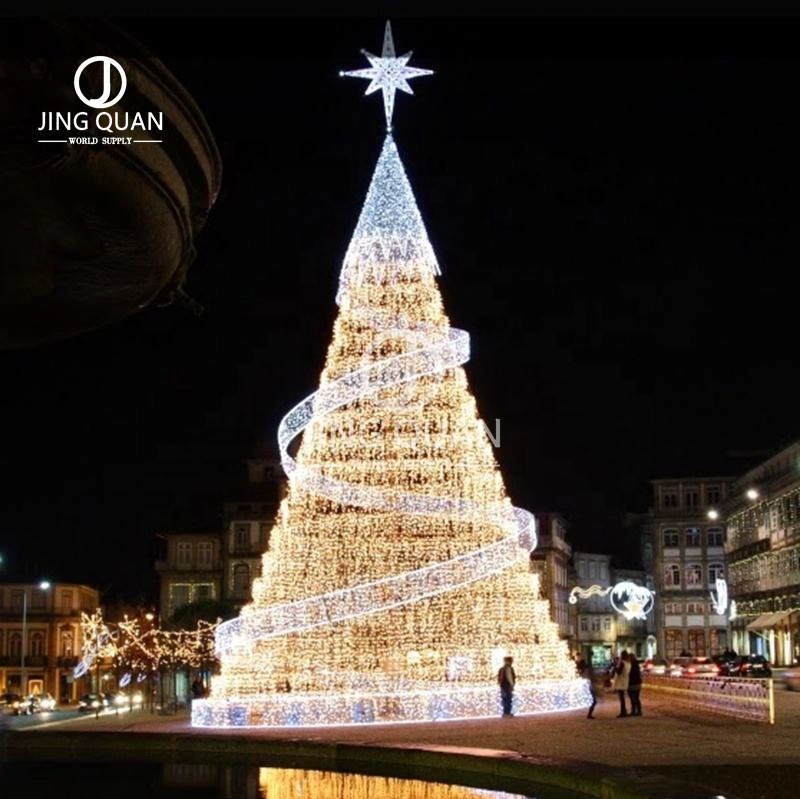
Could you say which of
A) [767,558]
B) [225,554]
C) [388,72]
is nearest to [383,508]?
[388,72]

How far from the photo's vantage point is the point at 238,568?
3509 inches

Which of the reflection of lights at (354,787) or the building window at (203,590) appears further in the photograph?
the building window at (203,590)

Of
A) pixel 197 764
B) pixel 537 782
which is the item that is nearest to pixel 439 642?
pixel 197 764

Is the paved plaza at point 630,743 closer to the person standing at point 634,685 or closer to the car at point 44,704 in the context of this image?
the person standing at point 634,685

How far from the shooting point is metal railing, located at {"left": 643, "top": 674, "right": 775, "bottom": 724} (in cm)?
2639

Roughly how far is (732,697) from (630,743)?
7.83 m

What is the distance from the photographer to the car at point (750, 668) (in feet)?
171

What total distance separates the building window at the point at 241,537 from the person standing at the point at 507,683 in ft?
200

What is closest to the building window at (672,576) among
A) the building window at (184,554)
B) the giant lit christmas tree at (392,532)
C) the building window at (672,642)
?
the building window at (672,642)

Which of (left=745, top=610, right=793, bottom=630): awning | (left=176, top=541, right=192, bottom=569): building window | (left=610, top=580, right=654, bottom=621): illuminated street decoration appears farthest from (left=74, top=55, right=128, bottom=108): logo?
(left=176, top=541, right=192, bottom=569): building window

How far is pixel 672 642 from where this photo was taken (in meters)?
111

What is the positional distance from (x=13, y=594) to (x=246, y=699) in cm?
7431

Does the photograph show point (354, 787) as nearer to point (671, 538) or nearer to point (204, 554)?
point (204, 554)

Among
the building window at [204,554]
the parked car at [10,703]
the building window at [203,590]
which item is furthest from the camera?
the building window at [204,554]
